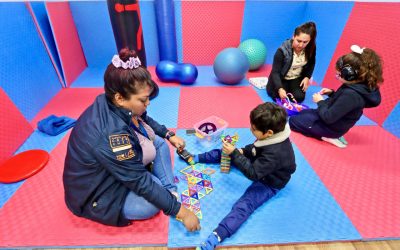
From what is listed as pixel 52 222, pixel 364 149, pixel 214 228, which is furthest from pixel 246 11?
pixel 52 222

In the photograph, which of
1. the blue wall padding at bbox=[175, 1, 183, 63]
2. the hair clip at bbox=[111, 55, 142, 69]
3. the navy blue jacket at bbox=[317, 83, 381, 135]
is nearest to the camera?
the hair clip at bbox=[111, 55, 142, 69]

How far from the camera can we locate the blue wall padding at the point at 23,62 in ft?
7.52

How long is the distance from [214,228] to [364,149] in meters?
1.72

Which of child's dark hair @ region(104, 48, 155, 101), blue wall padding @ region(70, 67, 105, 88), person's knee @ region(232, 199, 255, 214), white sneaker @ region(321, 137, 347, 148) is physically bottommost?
blue wall padding @ region(70, 67, 105, 88)

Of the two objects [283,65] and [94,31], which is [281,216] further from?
[94,31]

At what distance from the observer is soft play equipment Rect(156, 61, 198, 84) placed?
10.5 feet

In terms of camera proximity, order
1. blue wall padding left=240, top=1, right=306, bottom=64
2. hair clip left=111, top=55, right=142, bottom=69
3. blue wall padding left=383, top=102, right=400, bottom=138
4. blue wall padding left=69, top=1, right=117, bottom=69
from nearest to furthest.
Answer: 1. hair clip left=111, top=55, right=142, bottom=69
2. blue wall padding left=383, top=102, right=400, bottom=138
3. blue wall padding left=69, top=1, right=117, bottom=69
4. blue wall padding left=240, top=1, right=306, bottom=64

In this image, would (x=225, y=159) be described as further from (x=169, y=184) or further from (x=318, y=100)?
(x=318, y=100)

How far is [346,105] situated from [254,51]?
5.98ft

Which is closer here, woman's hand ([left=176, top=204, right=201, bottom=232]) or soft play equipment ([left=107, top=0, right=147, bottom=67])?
woman's hand ([left=176, top=204, right=201, bottom=232])

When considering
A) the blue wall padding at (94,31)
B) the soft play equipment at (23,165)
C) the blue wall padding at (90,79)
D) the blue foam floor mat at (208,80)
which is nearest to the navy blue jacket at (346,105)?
the blue foam floor mat at (208,80)

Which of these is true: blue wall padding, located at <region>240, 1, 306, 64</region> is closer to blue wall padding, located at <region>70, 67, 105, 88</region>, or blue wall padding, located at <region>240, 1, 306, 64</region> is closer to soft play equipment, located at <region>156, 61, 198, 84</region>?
soft play equipment, located at <region>156, 61, 198, 84</region>

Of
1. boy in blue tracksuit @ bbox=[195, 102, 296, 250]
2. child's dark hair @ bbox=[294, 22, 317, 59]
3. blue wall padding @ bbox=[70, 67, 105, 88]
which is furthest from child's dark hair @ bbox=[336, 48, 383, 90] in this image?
blue wall padding @ bbox=[70, 67, 105, 88]

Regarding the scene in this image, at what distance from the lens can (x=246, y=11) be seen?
3676 mm
